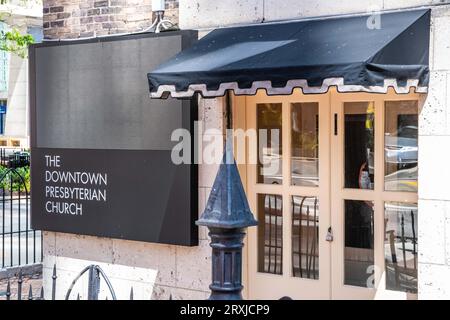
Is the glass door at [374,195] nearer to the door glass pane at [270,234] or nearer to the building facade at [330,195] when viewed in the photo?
the building facade at [330,195]

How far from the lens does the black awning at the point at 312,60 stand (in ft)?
19.0

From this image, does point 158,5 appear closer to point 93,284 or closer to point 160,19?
point 160,19

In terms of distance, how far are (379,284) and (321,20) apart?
7.61 ft

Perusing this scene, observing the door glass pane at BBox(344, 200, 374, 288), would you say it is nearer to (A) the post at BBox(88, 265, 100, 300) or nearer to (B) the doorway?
(B) the doorway

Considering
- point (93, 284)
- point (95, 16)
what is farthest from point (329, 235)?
point (95, 16)

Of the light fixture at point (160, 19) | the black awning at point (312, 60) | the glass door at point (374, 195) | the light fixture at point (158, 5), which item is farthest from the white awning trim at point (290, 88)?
the light fixture at point (158, 5)

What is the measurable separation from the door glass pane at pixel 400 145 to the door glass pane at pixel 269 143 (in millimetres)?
1045

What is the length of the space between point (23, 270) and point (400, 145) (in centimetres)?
573

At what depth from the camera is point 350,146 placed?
7039 millimetres

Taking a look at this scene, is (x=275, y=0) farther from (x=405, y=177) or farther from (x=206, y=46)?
(x=405, y=177)

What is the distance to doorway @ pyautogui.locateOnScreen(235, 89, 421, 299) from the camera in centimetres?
683

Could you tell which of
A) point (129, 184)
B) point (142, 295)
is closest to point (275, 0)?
point (129, 184)

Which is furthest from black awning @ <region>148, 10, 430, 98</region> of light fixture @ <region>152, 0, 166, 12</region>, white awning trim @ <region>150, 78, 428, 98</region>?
light fixture @ <region>152, 0, 166, 12</region>

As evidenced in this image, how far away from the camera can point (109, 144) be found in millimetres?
8188
